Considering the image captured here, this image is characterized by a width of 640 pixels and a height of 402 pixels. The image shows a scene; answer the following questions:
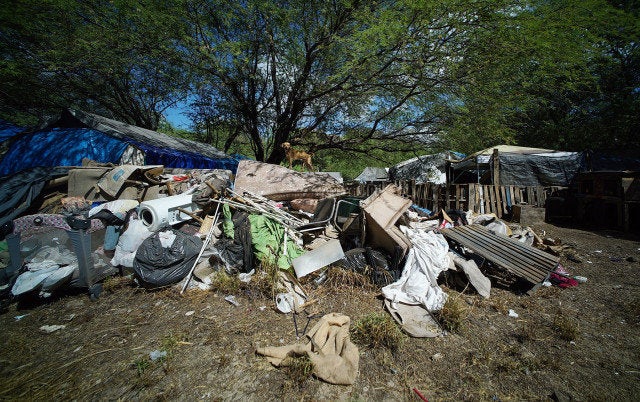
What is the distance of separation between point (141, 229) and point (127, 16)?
5.37 m

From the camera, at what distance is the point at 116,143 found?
7301 mm

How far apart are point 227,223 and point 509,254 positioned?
4.61 meters

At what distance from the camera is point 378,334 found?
241 centimetres

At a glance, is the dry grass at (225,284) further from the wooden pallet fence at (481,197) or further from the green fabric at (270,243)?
the wooden pallet fence at (481,197)

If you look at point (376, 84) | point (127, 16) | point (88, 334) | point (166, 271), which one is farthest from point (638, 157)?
point (127, 16)

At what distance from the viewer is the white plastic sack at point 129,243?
3744 millimetres

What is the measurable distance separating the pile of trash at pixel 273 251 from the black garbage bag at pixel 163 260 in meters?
0.01

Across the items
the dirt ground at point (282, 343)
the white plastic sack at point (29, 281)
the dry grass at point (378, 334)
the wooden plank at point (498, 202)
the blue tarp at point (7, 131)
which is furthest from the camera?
the blue tarp at point (7, 131)

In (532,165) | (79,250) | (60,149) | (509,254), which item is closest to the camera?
(79,250)

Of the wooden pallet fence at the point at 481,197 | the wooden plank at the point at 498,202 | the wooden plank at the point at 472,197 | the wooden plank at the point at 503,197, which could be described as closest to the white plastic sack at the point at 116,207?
the wooden pallet fence at the point at 481,197

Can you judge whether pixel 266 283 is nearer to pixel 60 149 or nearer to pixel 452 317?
pixel 452 317

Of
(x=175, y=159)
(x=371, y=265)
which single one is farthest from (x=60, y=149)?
(x=371, y=265)

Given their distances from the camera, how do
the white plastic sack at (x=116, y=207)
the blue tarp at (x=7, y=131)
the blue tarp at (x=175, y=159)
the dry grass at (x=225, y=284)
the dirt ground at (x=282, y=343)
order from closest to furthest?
the dirt ground at (x=282, y=343) → the dry grass at (x=225, y=284) → the white plastic sack at (x=116, y=207) → the blue tarp at (x=7, y=131) → the blue tarp at (x=175, y=159)

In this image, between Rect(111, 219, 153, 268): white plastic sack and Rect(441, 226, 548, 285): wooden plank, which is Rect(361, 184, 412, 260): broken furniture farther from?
Rect(111, 219, 153, 268): white plastic sack
